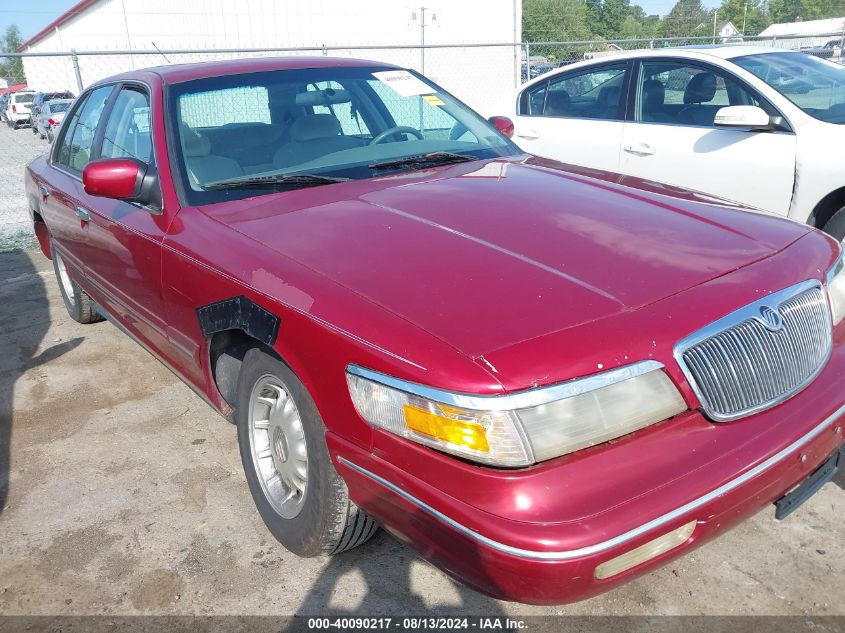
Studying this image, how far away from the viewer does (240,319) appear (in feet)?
8.21

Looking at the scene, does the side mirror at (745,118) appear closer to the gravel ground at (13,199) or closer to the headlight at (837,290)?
the headlight at (837,290)

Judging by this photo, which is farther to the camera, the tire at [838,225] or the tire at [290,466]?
the tire at [838,225]

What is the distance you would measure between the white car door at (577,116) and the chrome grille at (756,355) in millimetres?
3621

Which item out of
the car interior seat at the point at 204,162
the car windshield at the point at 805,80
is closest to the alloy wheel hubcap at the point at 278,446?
the car interior seat at the point at 204,162

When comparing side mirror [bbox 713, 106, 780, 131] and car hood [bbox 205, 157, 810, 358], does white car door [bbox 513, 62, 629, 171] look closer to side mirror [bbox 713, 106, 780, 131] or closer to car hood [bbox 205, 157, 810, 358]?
side mirror [bbox 713, 106, 780, 131]

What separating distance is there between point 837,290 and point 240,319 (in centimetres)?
198

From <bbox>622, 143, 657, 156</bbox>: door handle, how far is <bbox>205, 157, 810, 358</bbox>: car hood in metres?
2.42

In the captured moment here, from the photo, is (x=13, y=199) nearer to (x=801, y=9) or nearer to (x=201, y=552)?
(x=201, y=552)

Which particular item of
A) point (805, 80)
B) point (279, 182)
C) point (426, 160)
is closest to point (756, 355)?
point (426, 160)

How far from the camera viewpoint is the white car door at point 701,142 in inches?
191

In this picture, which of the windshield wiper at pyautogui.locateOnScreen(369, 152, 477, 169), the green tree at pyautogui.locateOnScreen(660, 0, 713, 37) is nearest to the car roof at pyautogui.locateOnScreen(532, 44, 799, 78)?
the windshield wiper at pyautogui.locateOnScreen(369, 152, 477, 169)

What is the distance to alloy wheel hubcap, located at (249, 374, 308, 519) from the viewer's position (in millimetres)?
2537

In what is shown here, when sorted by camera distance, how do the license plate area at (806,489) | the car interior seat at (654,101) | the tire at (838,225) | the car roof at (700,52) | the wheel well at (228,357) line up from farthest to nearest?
the car interior seat at (654,101), the car roof at (700,52), the tire at (838,225), the wheel well at (228,357), the license plate area at (806,489)

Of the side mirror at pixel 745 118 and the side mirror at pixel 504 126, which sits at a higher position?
the side mirror at pixel 504 126
